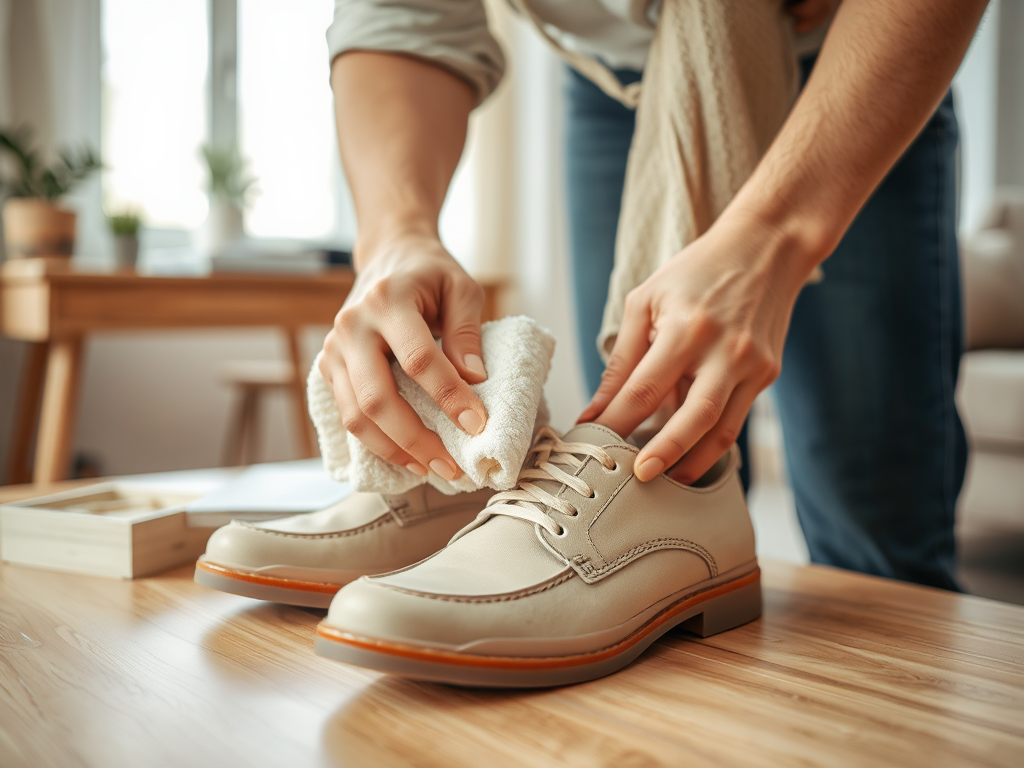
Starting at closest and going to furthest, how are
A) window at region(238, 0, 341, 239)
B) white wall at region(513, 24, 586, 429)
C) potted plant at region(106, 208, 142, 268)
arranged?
potted plant at region(106, 208, 142, 268), window at region(238, 0, 341, 239), white wall at region(513, 24, 586, 429)

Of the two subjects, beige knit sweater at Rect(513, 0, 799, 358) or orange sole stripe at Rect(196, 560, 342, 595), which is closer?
orange sole stripe at Rect(196, 560, 342, 595)

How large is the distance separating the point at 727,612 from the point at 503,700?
20 centimetres

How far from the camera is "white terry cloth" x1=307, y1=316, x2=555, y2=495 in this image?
0.50 meters

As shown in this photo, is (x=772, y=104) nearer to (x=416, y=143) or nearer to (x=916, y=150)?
(x=916, y=150)

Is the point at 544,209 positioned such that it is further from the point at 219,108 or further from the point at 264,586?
the point at 264,586

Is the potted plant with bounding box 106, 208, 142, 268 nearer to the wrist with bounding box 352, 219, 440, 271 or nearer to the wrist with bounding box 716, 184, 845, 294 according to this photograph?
the wrist with bounding box 352, 219, 440, 271

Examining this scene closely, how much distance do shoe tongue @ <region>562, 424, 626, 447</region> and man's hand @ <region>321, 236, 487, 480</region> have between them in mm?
72

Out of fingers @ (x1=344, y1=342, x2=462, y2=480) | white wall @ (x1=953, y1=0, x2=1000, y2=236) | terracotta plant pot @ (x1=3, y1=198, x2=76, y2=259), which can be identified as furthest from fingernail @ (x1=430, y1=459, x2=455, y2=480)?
white wall @ (x1=953, y1=0, x2=1000, y2=236)

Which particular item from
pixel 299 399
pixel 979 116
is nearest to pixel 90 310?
pixel 299 399

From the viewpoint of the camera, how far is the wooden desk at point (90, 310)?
1.73 m

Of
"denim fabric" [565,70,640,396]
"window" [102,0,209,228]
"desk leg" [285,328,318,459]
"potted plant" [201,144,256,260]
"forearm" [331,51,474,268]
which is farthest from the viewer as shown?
"window" [102,0,209,228]

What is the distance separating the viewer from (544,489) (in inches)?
20.3

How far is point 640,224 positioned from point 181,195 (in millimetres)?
2562

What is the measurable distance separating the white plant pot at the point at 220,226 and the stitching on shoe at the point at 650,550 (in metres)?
2.05
